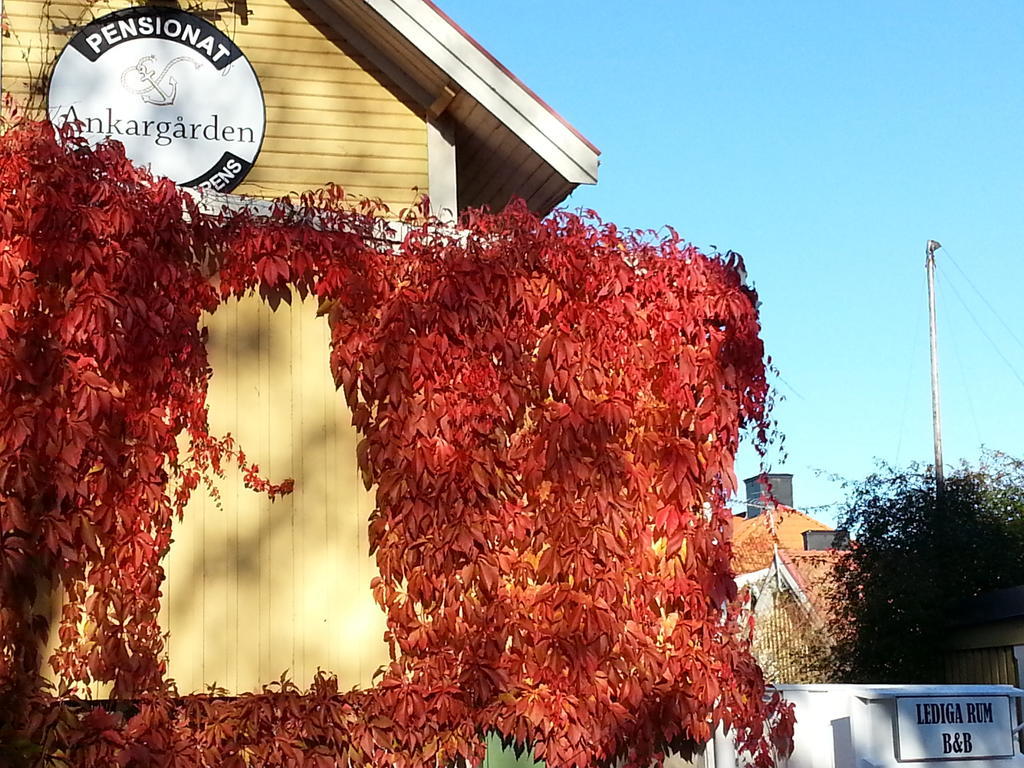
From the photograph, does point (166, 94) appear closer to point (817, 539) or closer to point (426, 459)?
point (426, 459)

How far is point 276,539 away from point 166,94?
4205 millimetres

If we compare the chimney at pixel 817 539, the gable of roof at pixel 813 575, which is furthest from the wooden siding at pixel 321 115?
the chimney at pixel 817 539

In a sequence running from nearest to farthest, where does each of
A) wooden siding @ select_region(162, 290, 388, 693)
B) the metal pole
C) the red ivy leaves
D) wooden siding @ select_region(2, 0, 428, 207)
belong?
the red ivy leaves
wooden siding @ select_region(162, 290, 388, 693)
wooden siding @ select_region(2, 0, 428, 207)
the metal pole

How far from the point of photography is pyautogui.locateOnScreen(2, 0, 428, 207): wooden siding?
972cm

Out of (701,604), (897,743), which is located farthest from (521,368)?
(897,743)

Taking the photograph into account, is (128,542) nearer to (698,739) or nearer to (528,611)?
(528,611)

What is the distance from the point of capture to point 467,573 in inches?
259

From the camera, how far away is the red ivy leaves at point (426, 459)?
6121 millimetres

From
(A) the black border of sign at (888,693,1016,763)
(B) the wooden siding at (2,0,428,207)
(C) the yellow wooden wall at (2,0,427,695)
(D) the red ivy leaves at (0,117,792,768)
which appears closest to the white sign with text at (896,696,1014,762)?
(A) the black border of sign at (888,693,1016,763)

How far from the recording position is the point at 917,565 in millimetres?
17516

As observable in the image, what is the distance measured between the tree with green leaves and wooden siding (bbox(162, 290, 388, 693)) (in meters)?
12.0

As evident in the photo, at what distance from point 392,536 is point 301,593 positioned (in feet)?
1.75

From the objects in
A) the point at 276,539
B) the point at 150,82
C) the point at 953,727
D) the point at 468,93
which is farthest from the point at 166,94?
the point at 953,727

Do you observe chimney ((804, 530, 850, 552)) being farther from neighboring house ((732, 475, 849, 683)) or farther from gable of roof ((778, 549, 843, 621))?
neighboring house ((732, 475, 849, 683))
